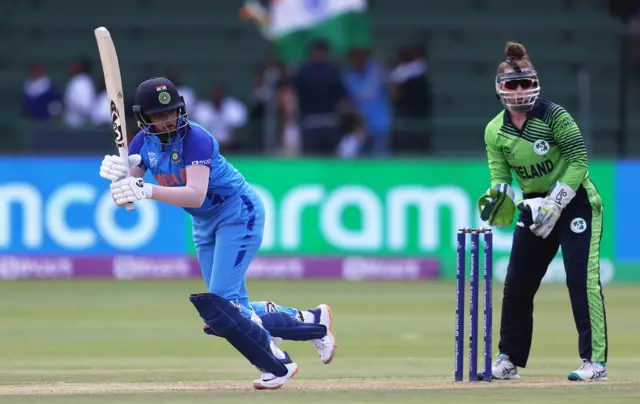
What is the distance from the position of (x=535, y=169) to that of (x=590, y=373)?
4.01ft

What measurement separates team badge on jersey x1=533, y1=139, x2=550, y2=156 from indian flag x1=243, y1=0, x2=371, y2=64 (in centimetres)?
1084

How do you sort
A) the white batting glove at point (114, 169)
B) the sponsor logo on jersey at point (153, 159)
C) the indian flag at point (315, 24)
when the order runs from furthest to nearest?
the indian flag at point (315, 24)
the sponsor logo on jersey at point (153, 159)
the white batting glove at point (114, 169)

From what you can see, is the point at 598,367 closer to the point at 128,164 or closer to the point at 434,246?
the point at 128,164

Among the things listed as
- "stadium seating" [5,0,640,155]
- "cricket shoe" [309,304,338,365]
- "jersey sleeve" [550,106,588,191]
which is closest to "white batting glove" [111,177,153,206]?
"cricket shoe" [309,304,338,365]

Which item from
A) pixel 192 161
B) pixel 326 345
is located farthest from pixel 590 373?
pixel 192 161

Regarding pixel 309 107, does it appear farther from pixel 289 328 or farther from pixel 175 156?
pixel 175 156

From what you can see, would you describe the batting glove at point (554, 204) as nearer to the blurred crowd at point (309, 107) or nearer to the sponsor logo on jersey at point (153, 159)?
the sponsor logo on jersey at point (153, 159)

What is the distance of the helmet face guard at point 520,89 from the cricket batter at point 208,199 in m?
1.57

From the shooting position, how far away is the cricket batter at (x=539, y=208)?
7918 millimetres

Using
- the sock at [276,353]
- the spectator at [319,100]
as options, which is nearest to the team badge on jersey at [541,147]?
the sock at [276,353]

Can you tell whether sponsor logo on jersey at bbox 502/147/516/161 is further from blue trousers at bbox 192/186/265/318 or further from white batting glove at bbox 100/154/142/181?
white batting glove at bbox 100/154/142/181

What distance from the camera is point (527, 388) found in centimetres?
760

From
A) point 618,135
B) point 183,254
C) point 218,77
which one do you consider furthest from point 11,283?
point 618,135

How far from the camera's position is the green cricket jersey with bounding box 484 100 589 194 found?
791cm
